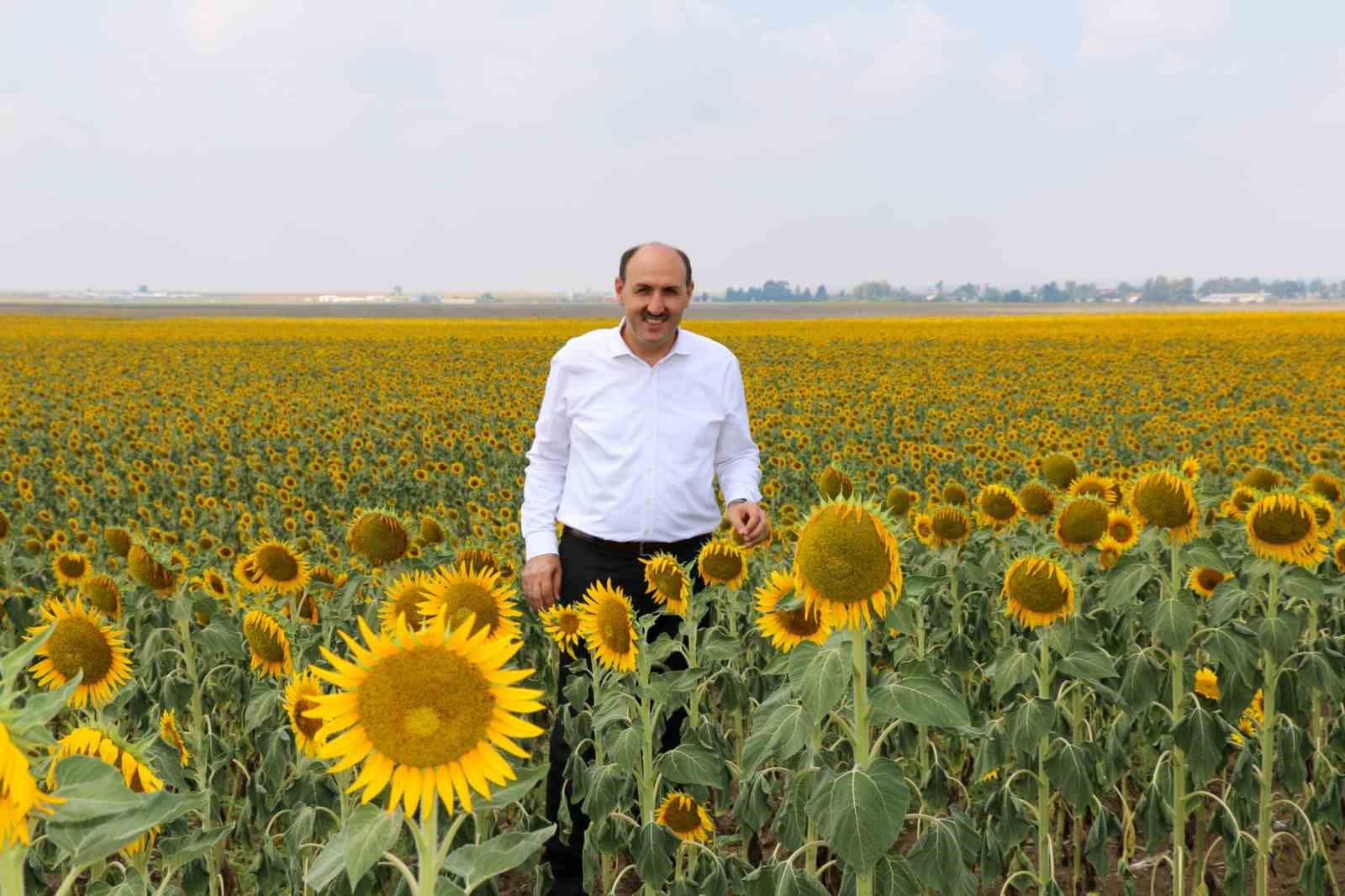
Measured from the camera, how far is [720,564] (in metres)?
3.87

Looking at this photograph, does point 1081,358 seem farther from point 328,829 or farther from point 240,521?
point 328,829

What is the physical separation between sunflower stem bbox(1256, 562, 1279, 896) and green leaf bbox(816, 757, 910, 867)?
192cm

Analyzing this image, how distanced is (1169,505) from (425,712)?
9.17 feet

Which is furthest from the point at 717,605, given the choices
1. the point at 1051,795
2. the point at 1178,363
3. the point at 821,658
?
the point at 1178,363

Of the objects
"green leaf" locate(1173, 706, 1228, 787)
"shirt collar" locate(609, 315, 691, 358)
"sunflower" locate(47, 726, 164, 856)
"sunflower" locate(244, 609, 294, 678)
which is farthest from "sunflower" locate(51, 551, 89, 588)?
"green leaf" locate(1173, 706, 1228, 787)

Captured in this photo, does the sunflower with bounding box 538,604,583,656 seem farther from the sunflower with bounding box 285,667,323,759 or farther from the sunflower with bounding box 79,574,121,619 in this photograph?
the sunflower with bounding box 79,574,121,619

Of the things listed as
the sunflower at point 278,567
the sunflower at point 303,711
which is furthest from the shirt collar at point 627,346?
the sunflower at point 278,567

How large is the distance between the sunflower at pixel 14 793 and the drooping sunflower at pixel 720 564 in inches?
111

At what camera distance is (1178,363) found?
24938 mm

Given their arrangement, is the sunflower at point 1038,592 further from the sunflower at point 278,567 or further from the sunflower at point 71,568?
the sunflower at point 71,568

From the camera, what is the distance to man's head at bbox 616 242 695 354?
3.58 m

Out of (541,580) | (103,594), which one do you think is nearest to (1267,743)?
(541,580)

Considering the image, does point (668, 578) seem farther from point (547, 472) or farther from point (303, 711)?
point (303, 711)

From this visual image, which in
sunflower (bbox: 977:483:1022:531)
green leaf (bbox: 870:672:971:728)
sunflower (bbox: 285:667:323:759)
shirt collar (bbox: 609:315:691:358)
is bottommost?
sunflower (bbox: 977:483:1022:531)
